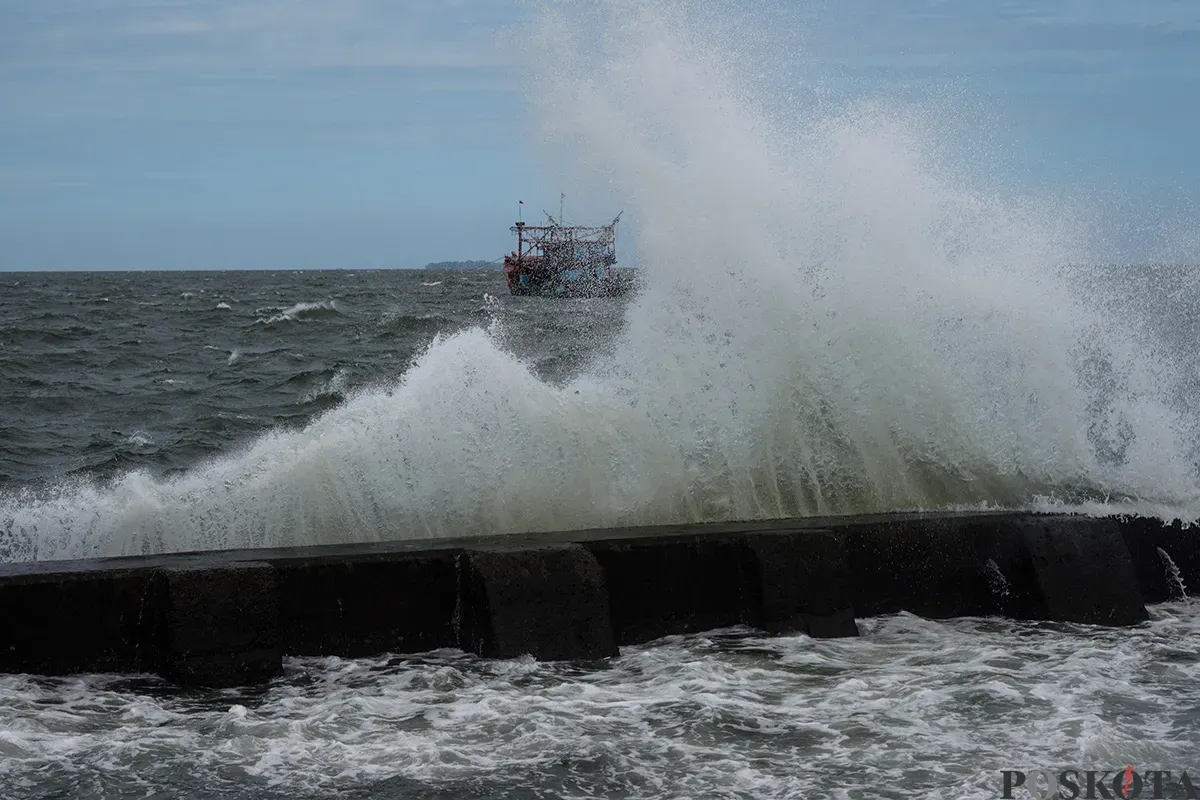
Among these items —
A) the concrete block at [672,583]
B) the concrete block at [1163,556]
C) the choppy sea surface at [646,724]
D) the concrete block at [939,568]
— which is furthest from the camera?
the concrete block at [1163,556]

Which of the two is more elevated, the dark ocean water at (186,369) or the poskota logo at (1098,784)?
the dark ocean water at (186,369)

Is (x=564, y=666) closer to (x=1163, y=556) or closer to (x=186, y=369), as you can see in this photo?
(x=1163, y=556)

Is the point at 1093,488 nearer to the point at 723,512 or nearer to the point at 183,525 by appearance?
the point at 723,512

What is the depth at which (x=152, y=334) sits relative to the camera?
27781 mm

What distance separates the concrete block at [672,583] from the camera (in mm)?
5684

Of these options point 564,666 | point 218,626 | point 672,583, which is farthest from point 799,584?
point 218,626

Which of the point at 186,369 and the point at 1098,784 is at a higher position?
the point at 186,369

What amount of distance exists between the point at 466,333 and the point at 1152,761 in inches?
195

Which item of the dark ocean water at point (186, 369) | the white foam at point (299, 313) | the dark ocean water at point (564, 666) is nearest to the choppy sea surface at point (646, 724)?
the dark ocean water at point (564, 666)

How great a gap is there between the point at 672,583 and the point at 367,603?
1.36 metres

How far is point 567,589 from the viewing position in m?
5.35

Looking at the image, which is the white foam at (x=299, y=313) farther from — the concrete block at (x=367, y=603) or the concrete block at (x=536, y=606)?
the concrete block at (x=536, y=606)

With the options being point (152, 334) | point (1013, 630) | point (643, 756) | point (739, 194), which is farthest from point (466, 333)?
point (152, 334)

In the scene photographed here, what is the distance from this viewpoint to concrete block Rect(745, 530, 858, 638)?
5.69 m
